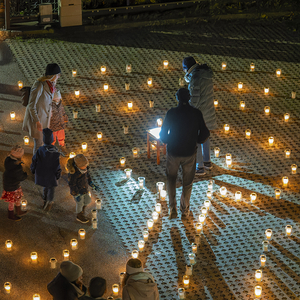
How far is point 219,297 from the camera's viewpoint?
23.7 feet

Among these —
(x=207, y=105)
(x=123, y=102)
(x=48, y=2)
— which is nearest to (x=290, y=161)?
(x=207, y=105)

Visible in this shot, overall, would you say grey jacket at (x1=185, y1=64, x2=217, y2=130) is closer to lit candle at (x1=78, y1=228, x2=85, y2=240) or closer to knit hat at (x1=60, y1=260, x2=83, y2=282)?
lit candle at (x1=78, y1=228, x2=85, y2=240)

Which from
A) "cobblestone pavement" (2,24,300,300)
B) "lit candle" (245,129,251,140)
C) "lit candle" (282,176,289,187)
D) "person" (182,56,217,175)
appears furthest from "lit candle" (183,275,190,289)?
"lit candle" (245,129,251,140)

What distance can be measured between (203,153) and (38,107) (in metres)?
2.54

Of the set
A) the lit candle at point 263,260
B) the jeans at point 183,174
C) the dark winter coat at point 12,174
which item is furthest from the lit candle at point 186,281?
the dark winter coat at point 12,174

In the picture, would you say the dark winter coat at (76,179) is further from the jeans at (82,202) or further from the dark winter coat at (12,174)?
the dark winter coat at (12,174)

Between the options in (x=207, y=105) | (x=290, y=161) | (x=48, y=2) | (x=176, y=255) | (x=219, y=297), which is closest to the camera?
(x=219, y=297)

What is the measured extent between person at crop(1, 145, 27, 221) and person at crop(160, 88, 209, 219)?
6.06 ft

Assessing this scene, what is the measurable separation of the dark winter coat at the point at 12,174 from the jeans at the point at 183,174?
190 centimetres

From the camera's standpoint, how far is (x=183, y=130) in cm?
780

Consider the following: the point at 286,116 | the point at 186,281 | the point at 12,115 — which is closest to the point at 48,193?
the point at 186,281

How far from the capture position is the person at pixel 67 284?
597cm

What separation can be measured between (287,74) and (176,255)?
19.2ft

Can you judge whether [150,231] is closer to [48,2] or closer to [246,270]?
[246,270]
